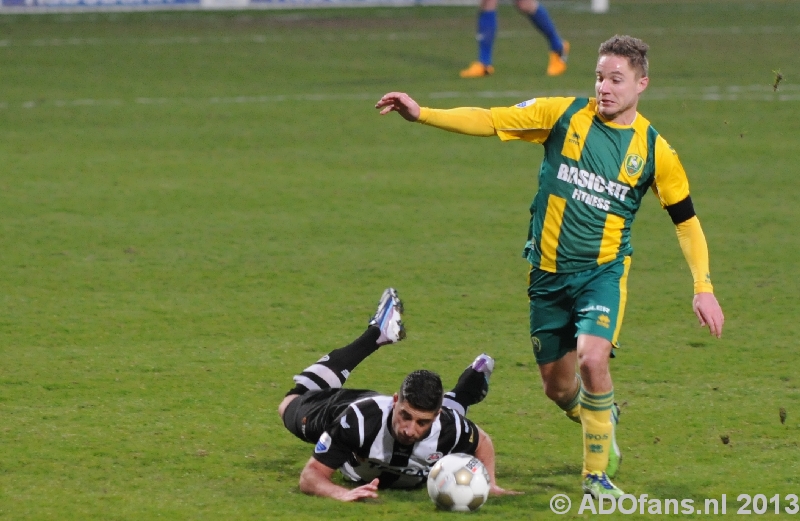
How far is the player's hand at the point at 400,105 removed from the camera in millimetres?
5145

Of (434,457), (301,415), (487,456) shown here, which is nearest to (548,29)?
(301,415)

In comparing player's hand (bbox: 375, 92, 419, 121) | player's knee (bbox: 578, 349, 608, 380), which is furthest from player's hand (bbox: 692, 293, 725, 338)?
player's hand (bbox: 375, 92, 419, 121)

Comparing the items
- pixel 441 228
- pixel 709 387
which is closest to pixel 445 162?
pixel 441 228

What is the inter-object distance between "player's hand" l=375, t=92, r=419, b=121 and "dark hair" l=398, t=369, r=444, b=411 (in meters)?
1.11

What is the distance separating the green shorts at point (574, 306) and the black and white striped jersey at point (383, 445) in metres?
0.53

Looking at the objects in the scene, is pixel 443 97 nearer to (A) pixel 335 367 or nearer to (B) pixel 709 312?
(A) pixel 335 367

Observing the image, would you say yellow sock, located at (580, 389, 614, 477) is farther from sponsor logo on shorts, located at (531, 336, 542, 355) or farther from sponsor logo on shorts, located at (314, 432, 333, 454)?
sponsor logo on shorts, located at (314, 432, 333, 454)

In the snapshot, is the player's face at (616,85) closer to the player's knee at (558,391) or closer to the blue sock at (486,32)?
the player's knee at (558,391)

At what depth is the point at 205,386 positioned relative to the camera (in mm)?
6586

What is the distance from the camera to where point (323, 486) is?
5.10m

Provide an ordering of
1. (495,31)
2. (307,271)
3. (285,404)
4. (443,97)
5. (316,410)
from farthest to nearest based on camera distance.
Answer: (495,31), (443,97), (307,271), (285,404), (316,410)

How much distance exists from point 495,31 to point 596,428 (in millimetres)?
11040

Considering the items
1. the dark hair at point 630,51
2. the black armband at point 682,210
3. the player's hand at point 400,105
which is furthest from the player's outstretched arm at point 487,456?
the dark hair at point 630,51

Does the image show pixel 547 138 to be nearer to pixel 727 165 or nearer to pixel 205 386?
pixel 205 386
